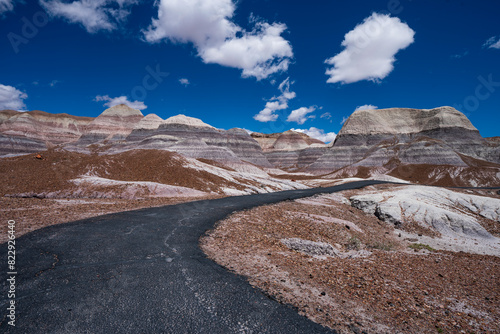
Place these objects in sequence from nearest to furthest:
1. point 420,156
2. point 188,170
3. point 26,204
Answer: point 26,204, point 188,170, point 420,156

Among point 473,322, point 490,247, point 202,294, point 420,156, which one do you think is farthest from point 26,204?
point 420,156

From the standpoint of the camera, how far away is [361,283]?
5.85m

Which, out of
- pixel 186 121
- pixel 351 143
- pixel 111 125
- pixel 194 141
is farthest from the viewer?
pixel 111 125

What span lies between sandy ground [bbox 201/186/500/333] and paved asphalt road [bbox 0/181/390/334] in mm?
643

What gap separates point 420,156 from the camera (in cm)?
8181

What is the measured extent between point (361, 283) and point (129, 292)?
18.0ft

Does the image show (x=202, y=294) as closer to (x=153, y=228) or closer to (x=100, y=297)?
(x=100, y=297)

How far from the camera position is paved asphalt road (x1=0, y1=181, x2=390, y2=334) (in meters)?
3.81

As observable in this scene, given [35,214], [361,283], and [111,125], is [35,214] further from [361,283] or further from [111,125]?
[111,125]

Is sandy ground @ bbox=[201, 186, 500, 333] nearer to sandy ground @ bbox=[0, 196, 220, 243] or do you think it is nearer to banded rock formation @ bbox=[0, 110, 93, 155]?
sandy ground @ bbox=[0, 196, 220, 243]

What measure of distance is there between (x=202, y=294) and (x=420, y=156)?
99353 millimetres

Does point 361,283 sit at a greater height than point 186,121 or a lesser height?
lesser
